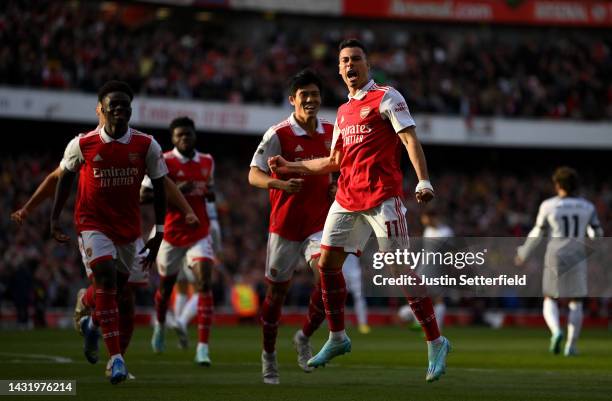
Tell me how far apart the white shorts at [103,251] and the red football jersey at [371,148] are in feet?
7.25

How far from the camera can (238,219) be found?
34.4m

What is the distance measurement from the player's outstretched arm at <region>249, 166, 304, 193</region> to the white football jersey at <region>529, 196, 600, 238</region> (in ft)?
20.4

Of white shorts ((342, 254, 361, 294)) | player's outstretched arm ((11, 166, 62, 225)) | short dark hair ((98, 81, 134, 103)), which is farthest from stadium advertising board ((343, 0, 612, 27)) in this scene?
short dark hair ((98, 81, 134, 103))

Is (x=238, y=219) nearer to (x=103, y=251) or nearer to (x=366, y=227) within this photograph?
(x=103, y=251)

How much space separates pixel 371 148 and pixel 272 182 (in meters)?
1.05

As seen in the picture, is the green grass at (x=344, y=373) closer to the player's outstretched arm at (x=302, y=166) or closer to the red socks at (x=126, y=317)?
the red socks at (x=126, y=317)

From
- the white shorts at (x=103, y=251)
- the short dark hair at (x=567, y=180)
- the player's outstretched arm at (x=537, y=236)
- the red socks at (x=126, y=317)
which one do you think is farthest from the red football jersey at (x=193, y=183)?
the short dark hair at (x=567, y=180)

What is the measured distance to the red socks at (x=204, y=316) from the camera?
43.8 ft

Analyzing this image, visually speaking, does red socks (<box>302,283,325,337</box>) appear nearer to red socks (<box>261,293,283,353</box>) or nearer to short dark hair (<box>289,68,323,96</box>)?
red socks (<box>261,293,283,353</box>)

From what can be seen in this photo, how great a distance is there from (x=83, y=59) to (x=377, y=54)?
13.1 m

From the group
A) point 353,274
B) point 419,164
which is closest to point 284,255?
point 419,164

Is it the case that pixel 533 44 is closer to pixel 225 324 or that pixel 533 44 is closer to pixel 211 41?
pixel 211 41

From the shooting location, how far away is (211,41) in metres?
41.5

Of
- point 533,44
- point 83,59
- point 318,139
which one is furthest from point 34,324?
point 533,44
